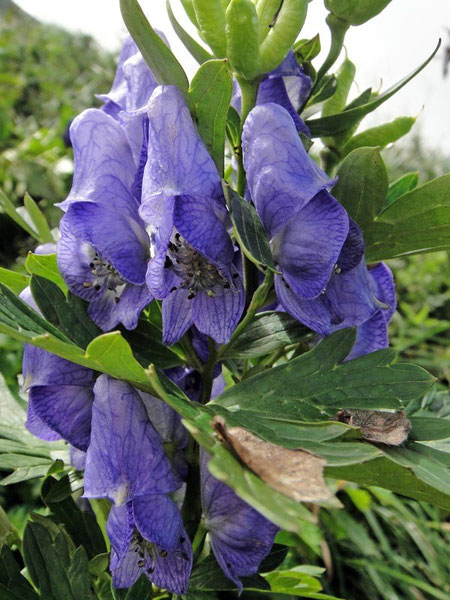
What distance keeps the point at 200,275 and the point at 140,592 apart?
28cm

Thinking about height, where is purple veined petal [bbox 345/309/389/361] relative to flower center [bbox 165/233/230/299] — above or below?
below

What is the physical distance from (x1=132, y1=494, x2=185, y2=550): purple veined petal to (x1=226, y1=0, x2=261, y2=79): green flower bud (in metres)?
0.32

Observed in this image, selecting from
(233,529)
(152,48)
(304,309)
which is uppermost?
(152,48)

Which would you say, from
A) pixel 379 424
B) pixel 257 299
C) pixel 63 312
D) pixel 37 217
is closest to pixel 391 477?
pixel 379 424

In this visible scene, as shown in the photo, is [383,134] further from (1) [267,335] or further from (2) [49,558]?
(2) [49,558]

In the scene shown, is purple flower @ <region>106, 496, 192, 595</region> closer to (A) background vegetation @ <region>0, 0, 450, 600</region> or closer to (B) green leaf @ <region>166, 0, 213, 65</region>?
(A) background vegetation @ <region>0, 0, 450, 600</region>

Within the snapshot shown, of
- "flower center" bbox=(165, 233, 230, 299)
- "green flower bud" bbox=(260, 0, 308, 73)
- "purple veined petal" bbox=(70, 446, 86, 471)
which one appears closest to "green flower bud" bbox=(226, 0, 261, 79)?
"green flower bud" bbox=(260, 0, 308, 73)

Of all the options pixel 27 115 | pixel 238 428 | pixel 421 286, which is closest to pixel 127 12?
pixel 238 428

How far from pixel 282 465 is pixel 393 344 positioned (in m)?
2.23

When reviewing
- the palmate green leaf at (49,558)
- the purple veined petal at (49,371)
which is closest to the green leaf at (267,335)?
the purple veined petal at (49,371)

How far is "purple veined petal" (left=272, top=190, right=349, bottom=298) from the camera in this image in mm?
427

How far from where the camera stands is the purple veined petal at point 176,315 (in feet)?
1.53

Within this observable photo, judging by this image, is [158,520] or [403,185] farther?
[403,185]

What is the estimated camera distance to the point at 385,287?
21.9 inches
